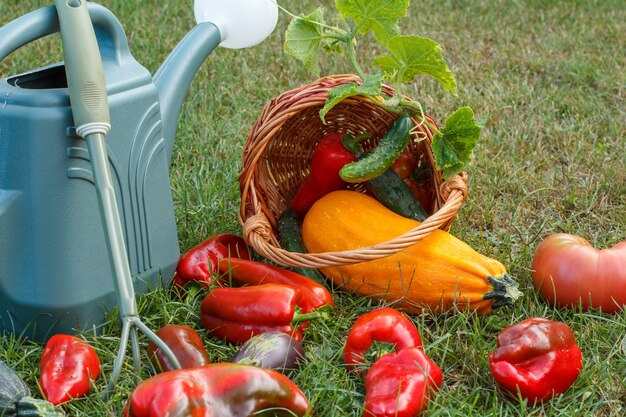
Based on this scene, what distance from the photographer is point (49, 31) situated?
1.56 m

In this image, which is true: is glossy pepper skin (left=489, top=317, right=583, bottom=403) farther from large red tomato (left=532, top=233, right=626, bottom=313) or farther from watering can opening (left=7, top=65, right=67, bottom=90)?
watering can opening (left=7, top=65, right=67, bottom=90)

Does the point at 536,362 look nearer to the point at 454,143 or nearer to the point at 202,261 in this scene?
the point at 454,143

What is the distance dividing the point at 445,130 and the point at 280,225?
1.61 feet

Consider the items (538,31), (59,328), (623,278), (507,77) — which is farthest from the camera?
(538,31)

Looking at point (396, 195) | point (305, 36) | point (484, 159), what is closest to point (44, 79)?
point (305, 36)

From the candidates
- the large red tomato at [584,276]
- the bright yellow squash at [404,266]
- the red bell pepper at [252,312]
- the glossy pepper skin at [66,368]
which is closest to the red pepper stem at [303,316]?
the red bell pepper at [252,312]

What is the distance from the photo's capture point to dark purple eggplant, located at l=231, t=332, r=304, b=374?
1555 mm

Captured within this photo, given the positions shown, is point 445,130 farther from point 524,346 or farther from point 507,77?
point 507,77

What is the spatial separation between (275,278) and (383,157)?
37 cm

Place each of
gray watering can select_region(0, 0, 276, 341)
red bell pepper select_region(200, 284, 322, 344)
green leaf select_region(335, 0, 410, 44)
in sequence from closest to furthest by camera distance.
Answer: gray watering can select_region(0, 0, 276, 341) < red bell pepper select_region(200, 284, 322, 344) < green leaf select_region(335, 0, 410, 44)

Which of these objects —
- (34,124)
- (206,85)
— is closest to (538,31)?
(206,85)

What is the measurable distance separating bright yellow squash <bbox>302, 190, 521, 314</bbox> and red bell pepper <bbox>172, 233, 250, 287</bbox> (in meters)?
0.21

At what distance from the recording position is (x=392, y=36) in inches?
75.9

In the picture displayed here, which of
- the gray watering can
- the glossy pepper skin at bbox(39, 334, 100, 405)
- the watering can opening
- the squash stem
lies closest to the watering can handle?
the gray watering can
